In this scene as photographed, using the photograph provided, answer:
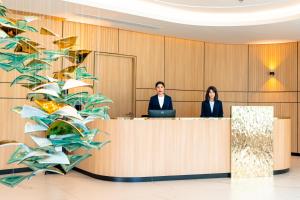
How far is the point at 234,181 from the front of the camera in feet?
20.0

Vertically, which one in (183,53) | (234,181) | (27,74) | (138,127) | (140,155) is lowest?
(234,181)

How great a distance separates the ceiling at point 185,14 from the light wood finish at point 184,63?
0.79m

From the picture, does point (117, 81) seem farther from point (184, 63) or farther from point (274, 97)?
point (274, 97)

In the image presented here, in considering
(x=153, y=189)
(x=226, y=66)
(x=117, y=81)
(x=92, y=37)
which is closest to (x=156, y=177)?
(x=153, y=189)

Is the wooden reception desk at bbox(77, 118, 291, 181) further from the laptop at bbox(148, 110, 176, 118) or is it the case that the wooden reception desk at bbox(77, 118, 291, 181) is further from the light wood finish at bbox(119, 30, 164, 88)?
the light wood finish at bbox(119, 30, 164, 88)

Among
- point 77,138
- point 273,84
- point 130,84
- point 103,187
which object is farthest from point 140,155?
point 273,84

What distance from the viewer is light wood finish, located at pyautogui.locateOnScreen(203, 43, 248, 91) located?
10062mm

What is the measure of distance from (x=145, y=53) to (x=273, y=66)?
3652mm

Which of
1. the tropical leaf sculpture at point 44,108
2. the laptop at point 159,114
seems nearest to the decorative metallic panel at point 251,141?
the laptop at point 159,114

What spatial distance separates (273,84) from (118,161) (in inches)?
228

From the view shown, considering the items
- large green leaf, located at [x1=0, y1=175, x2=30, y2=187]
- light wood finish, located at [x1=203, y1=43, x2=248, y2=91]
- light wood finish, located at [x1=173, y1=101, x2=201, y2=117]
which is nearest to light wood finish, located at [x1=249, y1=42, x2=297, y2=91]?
light wood finish, located at [x1=203, y1=43, x2=248, y2=91]

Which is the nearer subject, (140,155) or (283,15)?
(140,155)

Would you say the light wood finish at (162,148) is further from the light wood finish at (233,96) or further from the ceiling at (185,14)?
the light wood finish at (233,96)

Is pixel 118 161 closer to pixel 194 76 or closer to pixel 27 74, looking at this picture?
pixel 27 74
